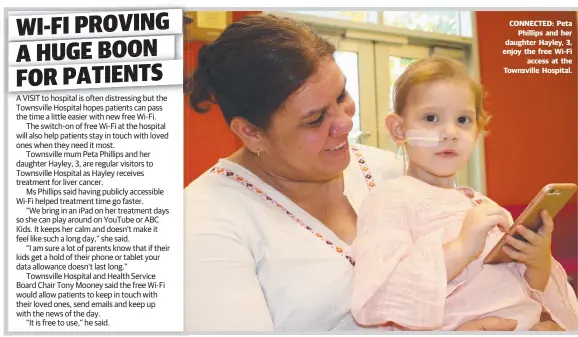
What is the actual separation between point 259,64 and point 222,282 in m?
0.40

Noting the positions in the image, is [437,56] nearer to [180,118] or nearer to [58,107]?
[180,118]

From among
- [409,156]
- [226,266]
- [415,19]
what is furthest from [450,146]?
[226,266]

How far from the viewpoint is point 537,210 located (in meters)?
1.02

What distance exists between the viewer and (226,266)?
1028 millimetres

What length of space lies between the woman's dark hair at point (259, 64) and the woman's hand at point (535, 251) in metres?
0.49

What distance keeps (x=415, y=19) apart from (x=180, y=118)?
0.54 metres

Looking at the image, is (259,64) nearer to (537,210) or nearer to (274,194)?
(274,194)

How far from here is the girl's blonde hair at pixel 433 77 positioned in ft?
3.58

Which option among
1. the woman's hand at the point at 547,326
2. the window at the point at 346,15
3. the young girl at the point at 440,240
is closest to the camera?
the young girl at the point at 440,240

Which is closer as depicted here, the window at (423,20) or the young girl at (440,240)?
the young girl at (440,240)

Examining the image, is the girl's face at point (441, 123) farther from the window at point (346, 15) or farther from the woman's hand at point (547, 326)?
the woman's hand at point (547, 326)

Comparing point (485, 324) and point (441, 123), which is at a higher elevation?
point (441, 123)

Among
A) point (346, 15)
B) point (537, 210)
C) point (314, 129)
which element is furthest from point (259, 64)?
point (537, 210)

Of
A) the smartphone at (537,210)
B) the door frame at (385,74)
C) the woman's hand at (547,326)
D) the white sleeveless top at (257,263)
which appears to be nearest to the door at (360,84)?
the door frame at (385,74)
